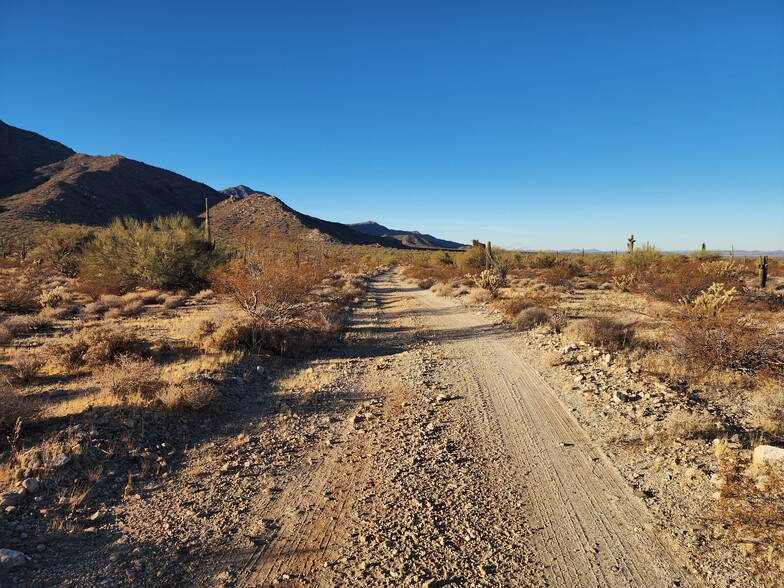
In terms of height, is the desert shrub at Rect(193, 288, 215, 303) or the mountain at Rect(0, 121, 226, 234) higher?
the mountain at Rect(0, 121, 226, 234)

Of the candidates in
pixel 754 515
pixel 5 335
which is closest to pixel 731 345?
pixel 754 515

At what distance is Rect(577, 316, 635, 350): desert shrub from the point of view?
1081cm

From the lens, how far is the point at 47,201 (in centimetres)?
6325

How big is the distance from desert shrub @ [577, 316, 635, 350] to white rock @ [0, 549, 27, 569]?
434 inches

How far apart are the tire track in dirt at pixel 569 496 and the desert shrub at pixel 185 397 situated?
4522 mm

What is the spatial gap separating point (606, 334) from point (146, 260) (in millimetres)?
22737

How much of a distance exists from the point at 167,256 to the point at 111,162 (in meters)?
89.2

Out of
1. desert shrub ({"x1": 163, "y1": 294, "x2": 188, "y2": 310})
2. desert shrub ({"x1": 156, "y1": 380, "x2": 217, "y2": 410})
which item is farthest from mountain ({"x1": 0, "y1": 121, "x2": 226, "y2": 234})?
desert shrub ({"x1": 156, "y1": 380, "x2": 217, "y2": 410})

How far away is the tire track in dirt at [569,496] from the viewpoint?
352 cm

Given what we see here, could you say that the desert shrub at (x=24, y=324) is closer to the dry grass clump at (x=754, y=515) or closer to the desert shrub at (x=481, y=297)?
the dry grass clump at (x=754, y=515)

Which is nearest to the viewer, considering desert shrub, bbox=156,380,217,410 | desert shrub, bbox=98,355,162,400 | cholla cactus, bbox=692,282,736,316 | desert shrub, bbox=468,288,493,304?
desert shrub, bbox=156,380,217,410

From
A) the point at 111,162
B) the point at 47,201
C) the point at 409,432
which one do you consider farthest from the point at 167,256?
the point at 111,162

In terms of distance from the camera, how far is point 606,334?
36.2ft

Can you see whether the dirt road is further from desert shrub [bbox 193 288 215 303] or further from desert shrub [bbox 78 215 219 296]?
desert shrub [bbox 78 215 219 296]
